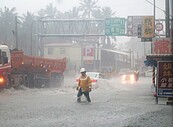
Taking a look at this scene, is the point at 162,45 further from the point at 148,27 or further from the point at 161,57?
the point at 148,27

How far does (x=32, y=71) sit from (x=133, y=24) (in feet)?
51.9

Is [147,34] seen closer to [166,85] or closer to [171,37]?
[171,37]

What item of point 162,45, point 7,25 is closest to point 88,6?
point 7,25

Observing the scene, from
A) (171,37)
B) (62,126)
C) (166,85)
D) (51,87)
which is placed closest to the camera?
(62,126)

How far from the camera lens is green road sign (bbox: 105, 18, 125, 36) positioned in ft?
139

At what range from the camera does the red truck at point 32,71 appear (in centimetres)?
2705

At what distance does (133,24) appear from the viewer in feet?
137

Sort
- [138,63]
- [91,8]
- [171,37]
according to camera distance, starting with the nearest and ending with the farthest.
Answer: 1. [171,37]
2. [138,63]
3. [91,8]

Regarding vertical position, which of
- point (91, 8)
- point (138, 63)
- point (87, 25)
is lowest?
point (138, 63)

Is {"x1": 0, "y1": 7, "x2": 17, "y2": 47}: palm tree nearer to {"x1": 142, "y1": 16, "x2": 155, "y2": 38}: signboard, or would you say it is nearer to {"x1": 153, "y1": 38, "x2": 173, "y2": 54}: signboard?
{"x1": 142, "y1": 16, "x2": 155, "y2": 38}: signboard

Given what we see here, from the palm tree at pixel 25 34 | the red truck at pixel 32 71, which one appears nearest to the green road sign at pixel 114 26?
the red truck at pixel 32 71

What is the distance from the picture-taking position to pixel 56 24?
155ft

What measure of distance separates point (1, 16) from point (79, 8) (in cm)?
3289

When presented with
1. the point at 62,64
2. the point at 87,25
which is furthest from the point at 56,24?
the point at 62,64
